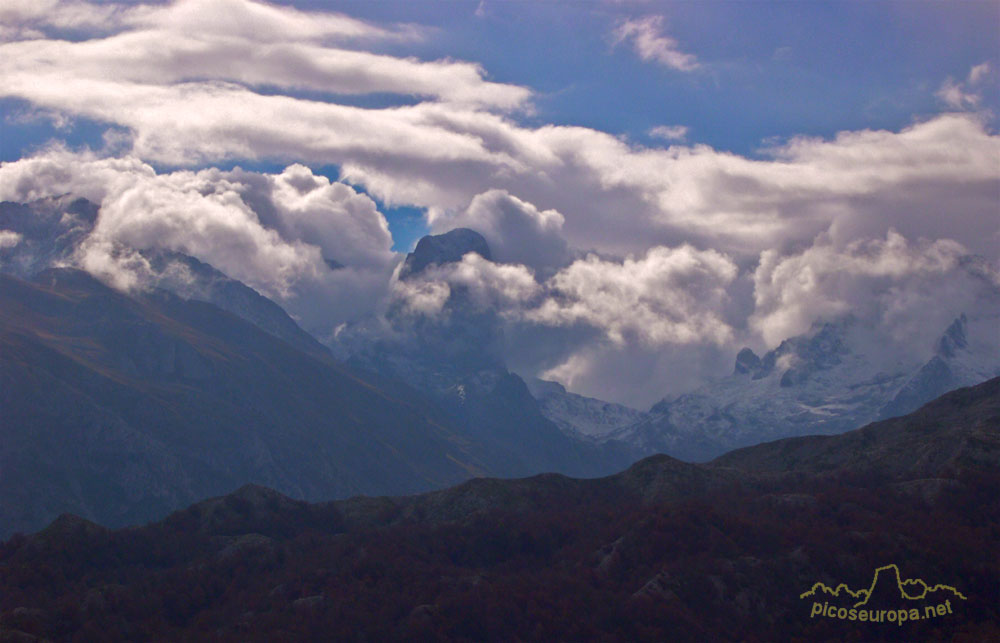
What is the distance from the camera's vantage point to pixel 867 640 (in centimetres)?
19838

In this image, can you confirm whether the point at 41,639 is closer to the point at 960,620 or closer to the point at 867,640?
the point at 867,640

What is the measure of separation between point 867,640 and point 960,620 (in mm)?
17822

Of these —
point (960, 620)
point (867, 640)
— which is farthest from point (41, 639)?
point (960, 620)

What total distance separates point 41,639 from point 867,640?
150342 millimetres

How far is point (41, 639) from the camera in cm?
19700

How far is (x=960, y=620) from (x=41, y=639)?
168 m

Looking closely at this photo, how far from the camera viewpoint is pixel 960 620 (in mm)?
199500
